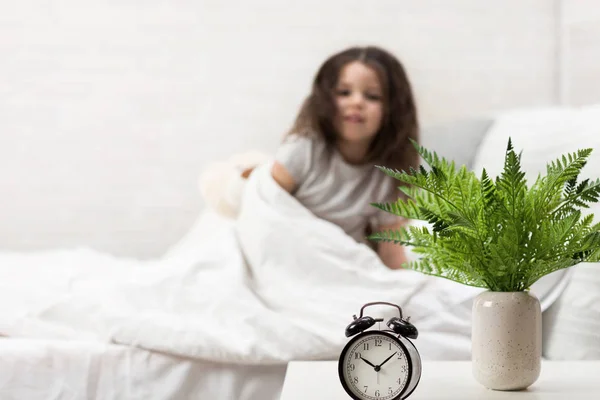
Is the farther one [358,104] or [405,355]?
[358,104]

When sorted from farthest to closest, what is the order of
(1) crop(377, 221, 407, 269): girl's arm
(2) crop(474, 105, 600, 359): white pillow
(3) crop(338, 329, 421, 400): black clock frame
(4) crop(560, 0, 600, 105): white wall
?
(4) crop(560, 0, 600, 105): white wall < (1) crop(377, 221, 407, 269): girl's arm < (2) crop(474, 105, 600, 359): white pillow < (3) crop(338, 329, 421, 400): black clock frame

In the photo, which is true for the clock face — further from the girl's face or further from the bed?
the girl's face

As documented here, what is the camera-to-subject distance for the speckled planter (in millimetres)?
957

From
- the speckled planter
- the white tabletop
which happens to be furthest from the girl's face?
the speckled planter

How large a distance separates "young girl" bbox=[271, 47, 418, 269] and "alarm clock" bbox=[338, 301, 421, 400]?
82 cm

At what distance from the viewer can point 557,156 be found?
5.08ft

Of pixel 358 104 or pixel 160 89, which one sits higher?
pixel 358 104

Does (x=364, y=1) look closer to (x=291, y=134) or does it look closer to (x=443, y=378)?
(x=291, y=134)

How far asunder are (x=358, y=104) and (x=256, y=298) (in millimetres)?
579

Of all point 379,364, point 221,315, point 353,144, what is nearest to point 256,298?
point 221,315

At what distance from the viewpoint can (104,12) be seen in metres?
2.60

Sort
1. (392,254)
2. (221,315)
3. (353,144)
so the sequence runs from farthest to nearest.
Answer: (353,144) < (392,254) < (221,315)

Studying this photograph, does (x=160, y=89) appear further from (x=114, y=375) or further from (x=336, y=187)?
(x=114, y=375)

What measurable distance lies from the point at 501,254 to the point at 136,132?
185 centimetres
